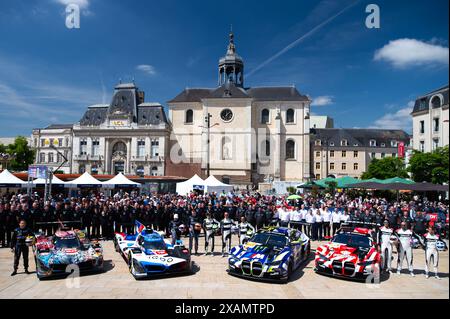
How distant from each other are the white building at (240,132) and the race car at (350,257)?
46.0 m

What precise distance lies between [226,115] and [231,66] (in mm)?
10318

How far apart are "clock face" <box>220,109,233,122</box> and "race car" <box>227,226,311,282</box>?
48.3m

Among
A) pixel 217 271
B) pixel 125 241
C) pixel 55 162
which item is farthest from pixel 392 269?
pixel 55 162

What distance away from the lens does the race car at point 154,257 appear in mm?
9688

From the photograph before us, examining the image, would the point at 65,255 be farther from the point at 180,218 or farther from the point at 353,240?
the point at 353,240

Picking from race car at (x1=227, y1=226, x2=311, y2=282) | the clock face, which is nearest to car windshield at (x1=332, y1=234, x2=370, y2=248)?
race car at (x1=227, y1=226, x2=311, y2=282)

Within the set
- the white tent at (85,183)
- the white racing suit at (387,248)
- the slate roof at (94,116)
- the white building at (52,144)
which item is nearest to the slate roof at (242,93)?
the slate roof at (94,116)

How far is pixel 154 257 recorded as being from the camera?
9.96 m

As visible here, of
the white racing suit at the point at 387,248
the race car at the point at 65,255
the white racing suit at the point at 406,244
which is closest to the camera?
the race car at the point at 65,255

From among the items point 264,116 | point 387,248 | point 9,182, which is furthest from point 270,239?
point 264,116

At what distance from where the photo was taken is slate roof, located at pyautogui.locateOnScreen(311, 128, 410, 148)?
2970 inches

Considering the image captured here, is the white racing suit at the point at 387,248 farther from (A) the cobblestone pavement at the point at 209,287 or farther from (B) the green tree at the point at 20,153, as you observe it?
(B) the green tree at the point at 20,153

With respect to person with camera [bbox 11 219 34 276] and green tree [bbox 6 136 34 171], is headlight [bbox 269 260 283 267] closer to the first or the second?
person with camera [bbox 11 219 34 276]
